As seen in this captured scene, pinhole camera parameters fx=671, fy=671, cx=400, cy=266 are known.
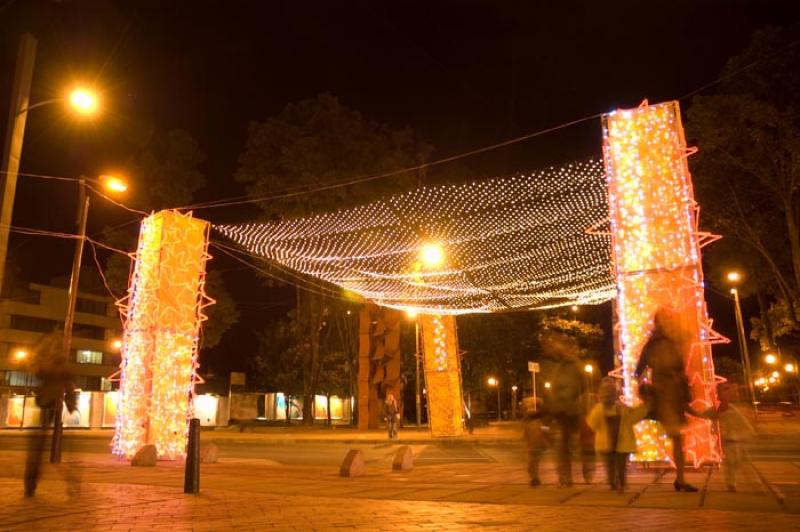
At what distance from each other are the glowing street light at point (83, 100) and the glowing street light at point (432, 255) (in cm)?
828

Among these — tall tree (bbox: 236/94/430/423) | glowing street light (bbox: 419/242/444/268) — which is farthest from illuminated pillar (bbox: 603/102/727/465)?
tall tree (bbox: 236/94/430/423)

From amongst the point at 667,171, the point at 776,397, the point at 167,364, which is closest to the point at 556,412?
the point at 667,171

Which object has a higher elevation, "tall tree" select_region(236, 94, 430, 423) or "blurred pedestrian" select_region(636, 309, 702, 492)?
"tall tree" select_region(236, 94, 430, 423)

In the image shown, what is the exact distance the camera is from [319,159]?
2728cm

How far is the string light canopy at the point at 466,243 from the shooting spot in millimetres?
12742

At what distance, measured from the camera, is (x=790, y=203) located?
768 inches

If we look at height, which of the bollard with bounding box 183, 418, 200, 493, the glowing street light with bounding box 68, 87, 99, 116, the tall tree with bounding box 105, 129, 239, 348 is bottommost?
the bollard with bounding box 183, 418, 200, 493

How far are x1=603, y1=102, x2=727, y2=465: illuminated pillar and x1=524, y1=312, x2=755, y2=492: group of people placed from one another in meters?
1.74

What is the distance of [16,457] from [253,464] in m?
5.47

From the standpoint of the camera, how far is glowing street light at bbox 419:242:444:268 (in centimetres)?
1650

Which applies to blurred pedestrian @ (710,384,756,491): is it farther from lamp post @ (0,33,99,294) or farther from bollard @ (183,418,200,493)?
lamp post @ (0,33,99,294)

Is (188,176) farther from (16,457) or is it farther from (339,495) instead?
(339,495)

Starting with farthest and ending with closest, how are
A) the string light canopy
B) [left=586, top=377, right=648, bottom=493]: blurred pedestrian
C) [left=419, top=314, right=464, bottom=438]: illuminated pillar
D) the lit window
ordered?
the lit window, [left=419, top=314, right=464, bottom=438]: illuminated pillar, the string light canopy, [left=586, top=377, right=648, bottom=493]: blurred pedestrian

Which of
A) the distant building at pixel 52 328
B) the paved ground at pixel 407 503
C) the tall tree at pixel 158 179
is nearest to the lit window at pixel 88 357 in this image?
the distant building at pixel 52 328
